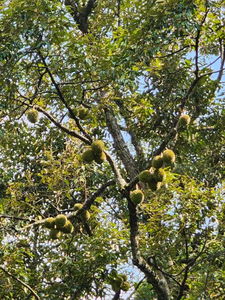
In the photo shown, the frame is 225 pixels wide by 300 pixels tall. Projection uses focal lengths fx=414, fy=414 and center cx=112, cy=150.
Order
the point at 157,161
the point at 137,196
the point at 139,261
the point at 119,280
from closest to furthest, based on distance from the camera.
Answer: the point at 157,161
the point at 137,196
the point at 139,261
the point at 119,280

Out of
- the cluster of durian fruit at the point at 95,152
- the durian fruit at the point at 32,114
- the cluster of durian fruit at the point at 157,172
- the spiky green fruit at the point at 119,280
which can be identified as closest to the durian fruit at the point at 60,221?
the cluster of durian fruit at the point at 95,152

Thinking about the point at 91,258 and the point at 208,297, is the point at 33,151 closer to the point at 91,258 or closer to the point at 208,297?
the point at 91,258

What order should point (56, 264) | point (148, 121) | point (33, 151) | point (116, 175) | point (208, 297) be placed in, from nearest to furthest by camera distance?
point (208, 297)
point (116, 175)
point (56, 264)
point (148, 121)
point (33, 151)

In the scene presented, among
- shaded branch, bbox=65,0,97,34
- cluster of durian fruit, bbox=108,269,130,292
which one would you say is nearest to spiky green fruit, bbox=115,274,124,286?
cluster of durian fruit, bbox=108,269,130,292

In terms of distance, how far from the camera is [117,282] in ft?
16.3

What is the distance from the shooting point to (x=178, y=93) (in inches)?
226

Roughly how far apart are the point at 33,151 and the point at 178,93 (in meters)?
2.93

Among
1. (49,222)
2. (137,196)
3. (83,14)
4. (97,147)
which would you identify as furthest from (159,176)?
(83,14)

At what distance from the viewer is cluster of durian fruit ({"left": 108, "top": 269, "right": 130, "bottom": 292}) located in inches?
193

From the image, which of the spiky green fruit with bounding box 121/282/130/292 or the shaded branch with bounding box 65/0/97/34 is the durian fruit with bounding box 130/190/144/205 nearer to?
the spiky green fruit with bounding box 121/282/130/292

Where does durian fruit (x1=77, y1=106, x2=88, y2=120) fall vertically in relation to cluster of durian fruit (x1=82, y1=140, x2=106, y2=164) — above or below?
above

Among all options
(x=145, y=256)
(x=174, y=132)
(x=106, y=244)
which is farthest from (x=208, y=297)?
(x=174, y=132)

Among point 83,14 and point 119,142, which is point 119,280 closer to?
point 119,142

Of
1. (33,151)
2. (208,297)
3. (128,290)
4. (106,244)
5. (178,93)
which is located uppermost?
(33,151)
